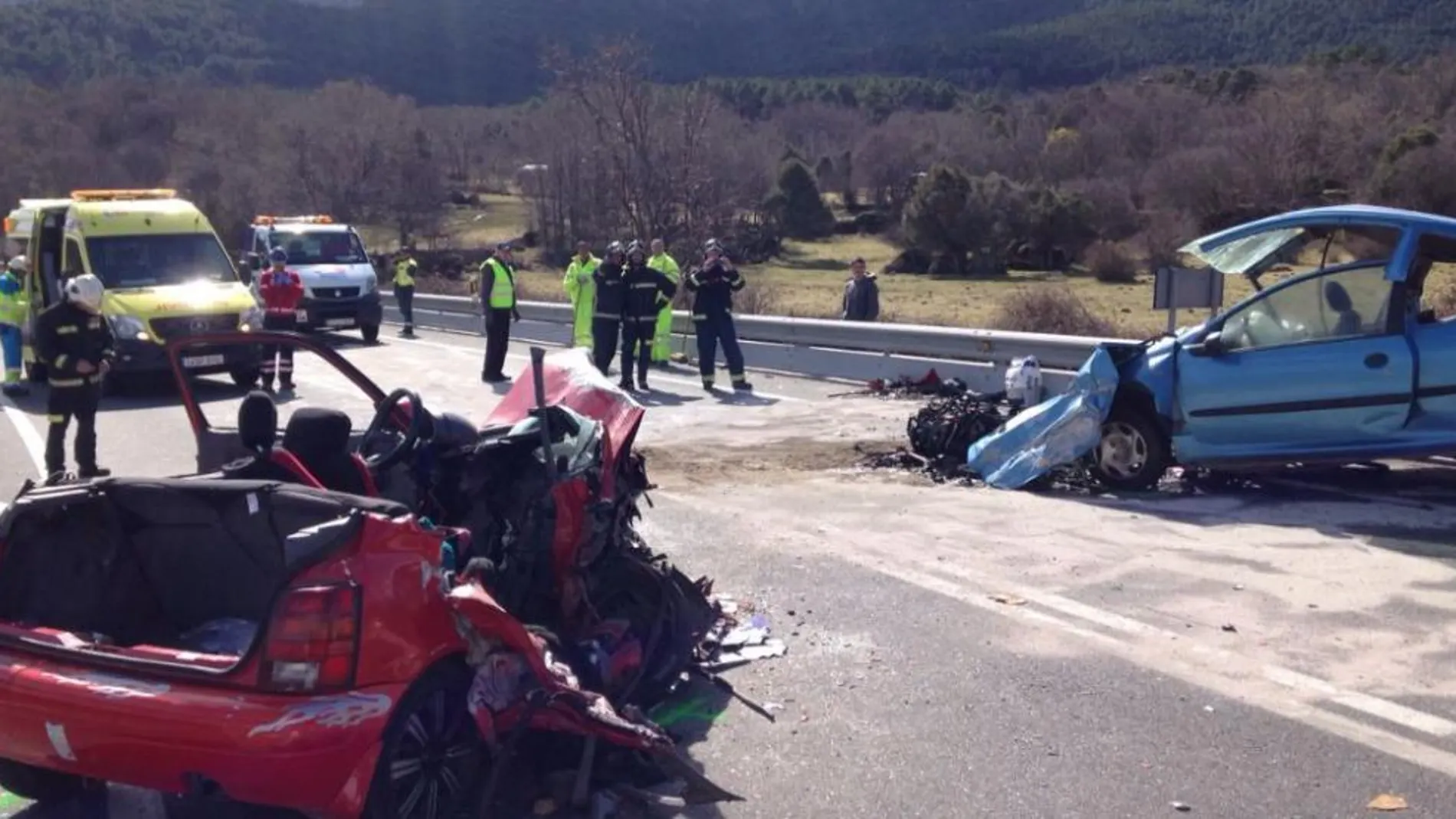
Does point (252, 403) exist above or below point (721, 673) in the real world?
above

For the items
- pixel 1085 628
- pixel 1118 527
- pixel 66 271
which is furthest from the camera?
pixel 66 271

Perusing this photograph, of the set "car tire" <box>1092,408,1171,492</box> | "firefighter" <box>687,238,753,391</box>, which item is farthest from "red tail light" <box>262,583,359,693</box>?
"firefighter" <box>687,238,753,391</box>

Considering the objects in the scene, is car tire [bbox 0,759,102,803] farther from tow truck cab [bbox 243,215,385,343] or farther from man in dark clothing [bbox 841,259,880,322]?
tow truck cab [bbox 243,215,385,343]

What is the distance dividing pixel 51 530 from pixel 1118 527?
596cm

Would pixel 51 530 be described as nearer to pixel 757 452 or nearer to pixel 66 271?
pixel 757 452

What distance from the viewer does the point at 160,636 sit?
4953mm

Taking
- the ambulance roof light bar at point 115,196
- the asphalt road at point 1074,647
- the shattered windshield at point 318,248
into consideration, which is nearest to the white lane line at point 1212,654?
the asphalt road at point 1074,647

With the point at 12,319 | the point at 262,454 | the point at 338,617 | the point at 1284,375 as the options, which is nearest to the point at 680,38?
the point at 12,319

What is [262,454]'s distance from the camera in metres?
5.05

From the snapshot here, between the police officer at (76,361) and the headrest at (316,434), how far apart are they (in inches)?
252

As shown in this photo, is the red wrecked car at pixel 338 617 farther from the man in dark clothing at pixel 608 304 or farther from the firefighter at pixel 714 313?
the man in dark clothing at pixel 608 304

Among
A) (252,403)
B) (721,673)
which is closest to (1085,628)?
(721,673)

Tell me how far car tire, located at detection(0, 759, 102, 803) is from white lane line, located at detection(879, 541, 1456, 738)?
165 inches

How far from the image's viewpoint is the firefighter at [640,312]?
16.9 meters
